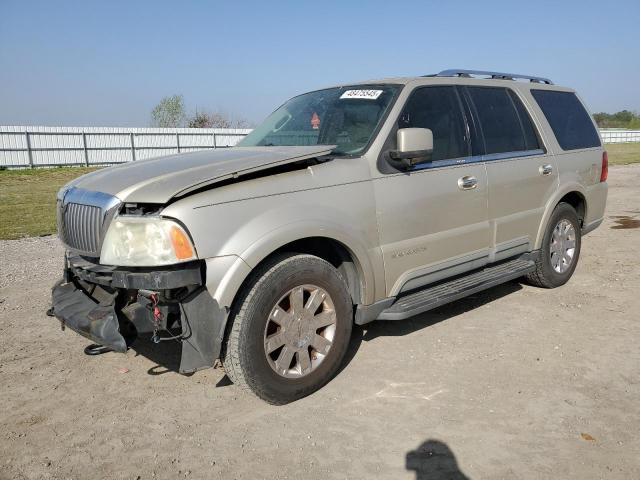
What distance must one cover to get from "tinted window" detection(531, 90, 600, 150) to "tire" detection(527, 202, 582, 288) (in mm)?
695

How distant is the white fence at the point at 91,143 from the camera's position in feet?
80.5

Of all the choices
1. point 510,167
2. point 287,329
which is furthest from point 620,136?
point 287,329

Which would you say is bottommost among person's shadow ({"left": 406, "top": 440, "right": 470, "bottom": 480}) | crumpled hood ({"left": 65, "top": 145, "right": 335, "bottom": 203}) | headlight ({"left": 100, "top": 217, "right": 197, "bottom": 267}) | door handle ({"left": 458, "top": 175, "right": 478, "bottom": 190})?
person's shadow ({"left": 406, "top": 440, "right": 470, "bottom": 480})

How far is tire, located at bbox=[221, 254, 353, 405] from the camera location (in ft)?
10.1

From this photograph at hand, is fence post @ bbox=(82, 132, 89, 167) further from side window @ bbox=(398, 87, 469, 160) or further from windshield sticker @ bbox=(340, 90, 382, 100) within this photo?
side window @ bbox=(398, 87, 469, 160)

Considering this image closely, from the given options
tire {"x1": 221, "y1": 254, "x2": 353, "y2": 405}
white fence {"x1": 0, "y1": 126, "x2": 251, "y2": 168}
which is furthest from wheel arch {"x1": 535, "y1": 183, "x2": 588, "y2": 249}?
white fence {"x1": 0, "y1": 126, "x2": 251, "y2": 168}

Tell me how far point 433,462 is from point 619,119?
11055 cm

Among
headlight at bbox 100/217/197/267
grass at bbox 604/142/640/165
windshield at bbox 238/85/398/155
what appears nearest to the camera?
headlight at bbox 100/217/197/267

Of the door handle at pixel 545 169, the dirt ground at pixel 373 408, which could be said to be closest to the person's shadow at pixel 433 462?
the dirt ground at pixel 373 408

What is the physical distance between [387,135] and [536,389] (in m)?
1.97

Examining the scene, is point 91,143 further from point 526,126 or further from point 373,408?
point 373,408

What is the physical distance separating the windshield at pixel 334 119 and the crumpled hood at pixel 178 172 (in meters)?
0.36

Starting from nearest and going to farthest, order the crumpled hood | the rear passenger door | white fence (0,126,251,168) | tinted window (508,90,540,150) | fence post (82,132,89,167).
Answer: the crumpled hood, the rear passenger door, tinted window (508,90,540,150), white fence (0,126,251,168), fence post (82,132,89,167)

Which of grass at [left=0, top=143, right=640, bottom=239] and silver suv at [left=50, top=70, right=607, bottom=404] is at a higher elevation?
silver suv at [left=50, top=70, right=607, bottom=404]
